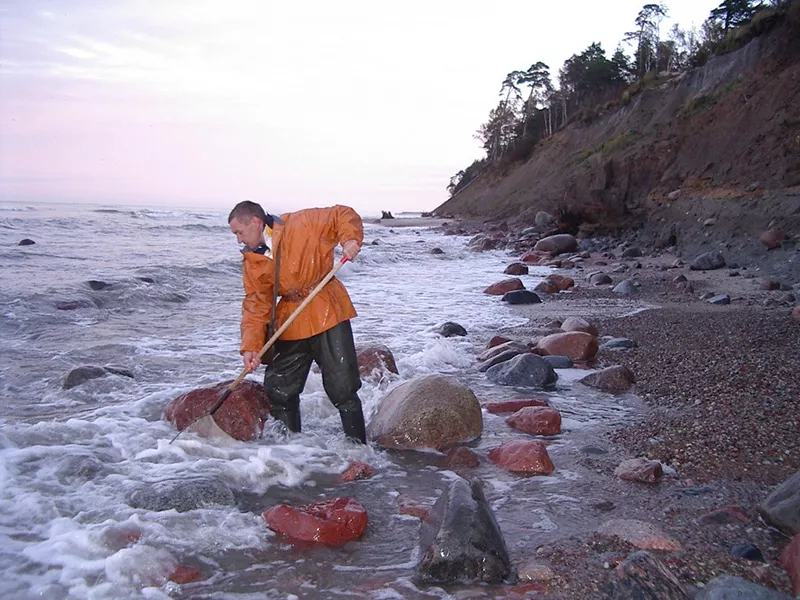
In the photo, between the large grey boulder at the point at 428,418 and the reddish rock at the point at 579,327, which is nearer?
the large grey boulder at the point at 428,418

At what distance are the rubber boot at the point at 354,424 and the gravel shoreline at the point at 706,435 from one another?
1.78m

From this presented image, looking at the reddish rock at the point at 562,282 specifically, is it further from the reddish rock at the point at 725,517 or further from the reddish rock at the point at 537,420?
the reddish rock at the point at 725,517

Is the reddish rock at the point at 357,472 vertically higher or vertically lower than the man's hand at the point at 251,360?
lower

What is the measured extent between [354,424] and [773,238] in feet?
35.5

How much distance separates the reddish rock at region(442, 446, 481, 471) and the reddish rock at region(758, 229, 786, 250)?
10328 millimetres

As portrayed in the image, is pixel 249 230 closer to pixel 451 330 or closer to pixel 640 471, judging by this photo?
pixel 640 471

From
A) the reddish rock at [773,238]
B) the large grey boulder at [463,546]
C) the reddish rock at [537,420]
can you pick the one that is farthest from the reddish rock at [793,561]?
the reddish rock at [773,238]

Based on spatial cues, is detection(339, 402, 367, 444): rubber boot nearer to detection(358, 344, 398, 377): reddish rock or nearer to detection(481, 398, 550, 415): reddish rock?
detection(481, 398, 550, 415): reddish rock

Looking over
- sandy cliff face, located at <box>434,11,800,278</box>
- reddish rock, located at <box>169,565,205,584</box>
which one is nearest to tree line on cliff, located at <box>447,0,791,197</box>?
sandy cliff face, located at <box>434,11,800,278</box>

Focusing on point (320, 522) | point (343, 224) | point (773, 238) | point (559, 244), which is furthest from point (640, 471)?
point (559, 244)

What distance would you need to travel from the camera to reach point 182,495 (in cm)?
383

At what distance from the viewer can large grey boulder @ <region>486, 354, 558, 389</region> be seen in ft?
20.7

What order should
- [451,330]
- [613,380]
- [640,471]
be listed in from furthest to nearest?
[451,330] → [613,380] → [640,471]

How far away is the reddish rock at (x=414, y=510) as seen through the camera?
3739mm
